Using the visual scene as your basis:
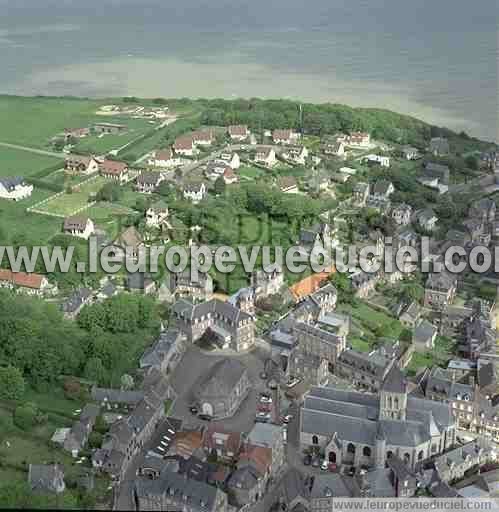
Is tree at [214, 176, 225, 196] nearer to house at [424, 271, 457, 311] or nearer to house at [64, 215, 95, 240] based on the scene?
house at [64, 215, 95, 240]

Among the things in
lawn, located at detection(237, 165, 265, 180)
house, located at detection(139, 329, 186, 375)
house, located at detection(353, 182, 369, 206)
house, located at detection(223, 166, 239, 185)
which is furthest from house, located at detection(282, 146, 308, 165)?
house, located at detection(139, 329, 186, 375)

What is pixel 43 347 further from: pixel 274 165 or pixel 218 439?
pixel 274 165

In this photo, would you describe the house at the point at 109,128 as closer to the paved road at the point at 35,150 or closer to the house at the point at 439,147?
the paved road at the point at 35,150

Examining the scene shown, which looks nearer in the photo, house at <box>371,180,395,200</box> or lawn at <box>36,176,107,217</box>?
lawn at <box>36,176,107,217</box>

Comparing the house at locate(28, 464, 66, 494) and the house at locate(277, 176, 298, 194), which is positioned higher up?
the house at locate(277, 176, 298, 194)

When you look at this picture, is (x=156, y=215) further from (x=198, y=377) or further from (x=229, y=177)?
(x=198, y=377)

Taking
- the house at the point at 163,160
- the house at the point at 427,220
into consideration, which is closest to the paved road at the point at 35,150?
the house at the point at 163,160

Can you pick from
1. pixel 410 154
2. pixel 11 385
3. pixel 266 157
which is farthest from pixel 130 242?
pixel 410 154
